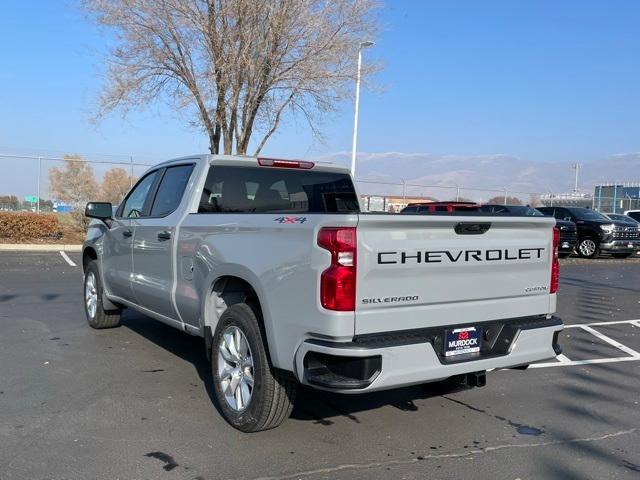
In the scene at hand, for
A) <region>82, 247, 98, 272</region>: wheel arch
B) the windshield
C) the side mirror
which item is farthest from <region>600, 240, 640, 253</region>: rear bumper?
the side mirror

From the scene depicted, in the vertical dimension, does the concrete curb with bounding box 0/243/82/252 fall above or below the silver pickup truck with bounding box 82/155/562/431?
below

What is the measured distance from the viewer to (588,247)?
20.1 m

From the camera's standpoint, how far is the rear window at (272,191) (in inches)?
205

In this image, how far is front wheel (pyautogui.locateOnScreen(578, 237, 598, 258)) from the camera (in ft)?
65.5

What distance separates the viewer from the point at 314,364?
3.45 meters

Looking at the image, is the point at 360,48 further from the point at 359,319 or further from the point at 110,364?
the point at 359,319

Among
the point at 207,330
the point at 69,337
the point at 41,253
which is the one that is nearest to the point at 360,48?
the point at 41,253

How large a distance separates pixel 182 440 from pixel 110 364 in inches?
81.5

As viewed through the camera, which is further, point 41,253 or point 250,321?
point 41,253

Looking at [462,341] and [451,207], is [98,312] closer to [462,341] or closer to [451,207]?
[462,341]

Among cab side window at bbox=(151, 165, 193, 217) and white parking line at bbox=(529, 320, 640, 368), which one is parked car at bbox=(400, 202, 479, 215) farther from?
cab side window at bbox=(151, 165, 193, 217)

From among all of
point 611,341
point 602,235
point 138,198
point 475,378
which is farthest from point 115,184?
point 475,378

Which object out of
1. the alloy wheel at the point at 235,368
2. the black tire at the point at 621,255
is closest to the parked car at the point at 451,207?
the alloy wheel at the point at 235,368

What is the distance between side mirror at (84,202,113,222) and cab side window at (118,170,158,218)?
143 mm
